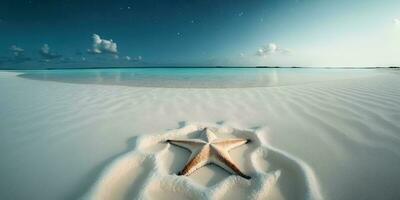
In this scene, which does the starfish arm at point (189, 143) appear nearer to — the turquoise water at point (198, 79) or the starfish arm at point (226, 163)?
the starfish arm at point (226, 163)

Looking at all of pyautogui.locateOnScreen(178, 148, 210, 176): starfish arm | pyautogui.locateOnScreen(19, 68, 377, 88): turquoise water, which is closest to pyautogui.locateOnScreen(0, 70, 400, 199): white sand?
pyautogui.locateOnScreen(178, 148, 210, 176): starfish arm

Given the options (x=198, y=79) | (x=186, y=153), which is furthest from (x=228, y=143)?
(x=198, y=79)

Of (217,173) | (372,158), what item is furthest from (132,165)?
(372,158)

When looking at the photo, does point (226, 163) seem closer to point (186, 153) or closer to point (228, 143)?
point (228, 143)

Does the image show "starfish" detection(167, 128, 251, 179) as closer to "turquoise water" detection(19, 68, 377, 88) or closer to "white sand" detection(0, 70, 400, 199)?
"white sand" detection(0, 70, 400, 199)

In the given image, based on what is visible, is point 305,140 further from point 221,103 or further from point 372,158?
point 221,103

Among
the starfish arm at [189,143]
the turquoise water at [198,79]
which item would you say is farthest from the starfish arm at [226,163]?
the turquoise water at [198,79]

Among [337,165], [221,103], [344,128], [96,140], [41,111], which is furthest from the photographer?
[221,103]
